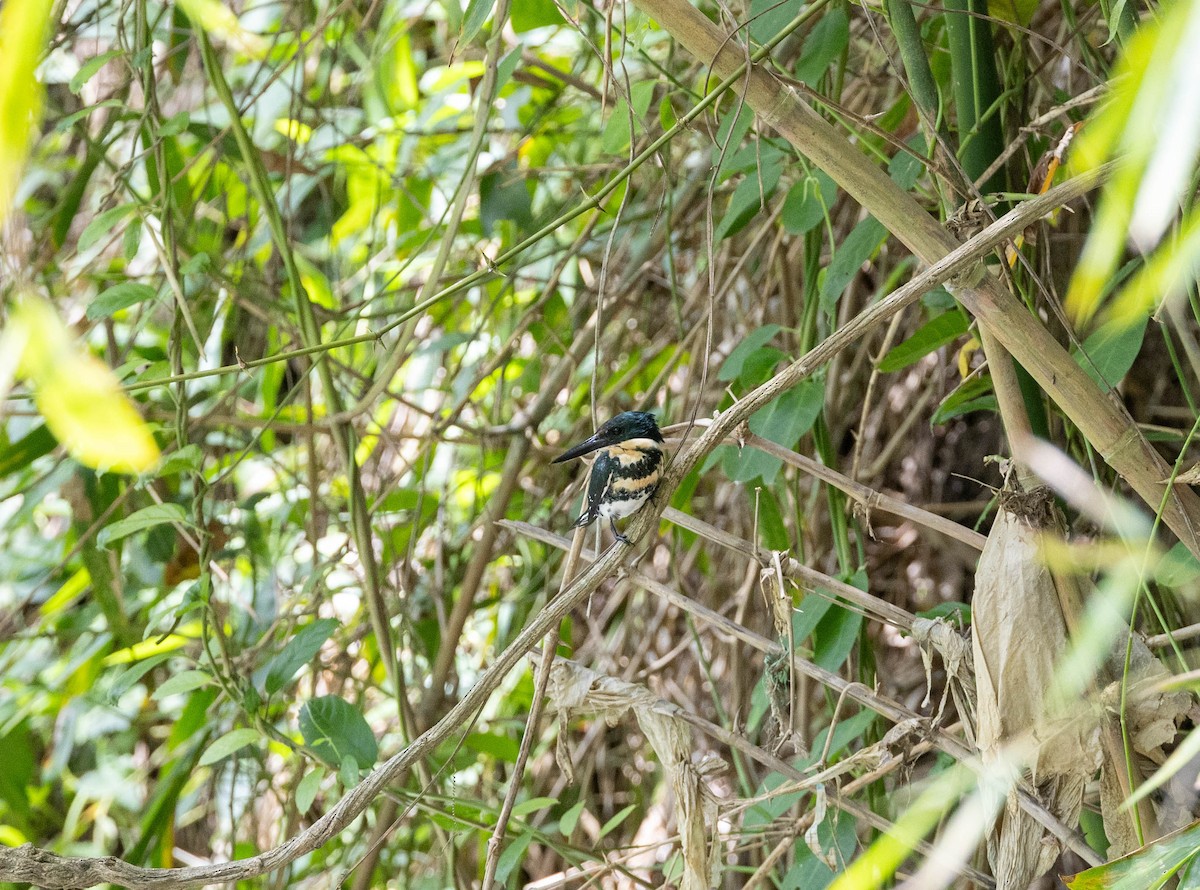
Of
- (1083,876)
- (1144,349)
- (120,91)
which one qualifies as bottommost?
(1144,349)

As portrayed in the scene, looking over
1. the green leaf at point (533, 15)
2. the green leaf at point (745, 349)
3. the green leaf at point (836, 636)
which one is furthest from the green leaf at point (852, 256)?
the green leaf at point (533, 15)

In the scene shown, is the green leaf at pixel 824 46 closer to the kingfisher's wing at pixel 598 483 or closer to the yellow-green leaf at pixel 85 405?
the kingfisher's wing at pixel 598 483

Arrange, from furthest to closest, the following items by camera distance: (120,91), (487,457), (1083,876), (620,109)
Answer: (487,457), (120,91), (620,109), (1083,876)

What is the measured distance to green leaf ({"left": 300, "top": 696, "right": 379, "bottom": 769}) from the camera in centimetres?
128

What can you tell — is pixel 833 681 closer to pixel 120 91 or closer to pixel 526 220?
pixel 526 220

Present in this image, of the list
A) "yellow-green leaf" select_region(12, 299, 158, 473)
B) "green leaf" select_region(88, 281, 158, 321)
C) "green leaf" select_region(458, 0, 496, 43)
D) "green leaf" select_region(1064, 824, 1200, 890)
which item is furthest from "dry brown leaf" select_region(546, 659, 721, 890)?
"yellow-green leaf" select_region(12, 299, 158, 473)

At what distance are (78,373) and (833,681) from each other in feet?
2.99

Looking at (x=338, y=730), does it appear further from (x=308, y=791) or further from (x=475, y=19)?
(x=475, y=19)

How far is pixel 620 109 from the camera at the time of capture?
4.47 ft

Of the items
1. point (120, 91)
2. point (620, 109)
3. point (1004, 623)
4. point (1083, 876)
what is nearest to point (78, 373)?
point (1083, 876)

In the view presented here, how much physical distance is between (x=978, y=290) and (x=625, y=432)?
0.57 metres

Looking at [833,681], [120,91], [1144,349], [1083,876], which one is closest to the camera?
[1083,876]

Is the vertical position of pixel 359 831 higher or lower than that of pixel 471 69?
lower

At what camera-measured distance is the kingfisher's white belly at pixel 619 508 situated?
121cm
